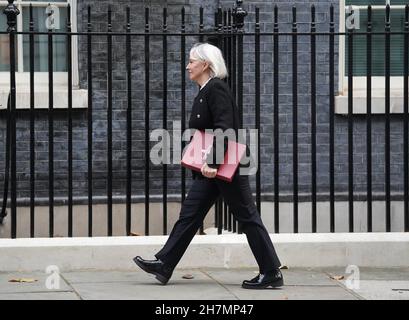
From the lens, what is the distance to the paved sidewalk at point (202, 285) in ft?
27.8

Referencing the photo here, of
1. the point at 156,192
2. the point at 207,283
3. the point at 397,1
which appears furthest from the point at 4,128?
the point at 397,1

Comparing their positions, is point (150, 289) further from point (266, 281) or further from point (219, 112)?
point (219, 112)

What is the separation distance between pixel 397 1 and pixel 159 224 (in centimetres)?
348

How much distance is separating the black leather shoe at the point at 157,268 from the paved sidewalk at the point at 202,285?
0.08 metres

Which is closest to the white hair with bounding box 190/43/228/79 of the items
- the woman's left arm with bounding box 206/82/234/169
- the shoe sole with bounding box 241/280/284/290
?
the woman's left arm with bounding box 206/82/234/169

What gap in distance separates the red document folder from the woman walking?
6 cm

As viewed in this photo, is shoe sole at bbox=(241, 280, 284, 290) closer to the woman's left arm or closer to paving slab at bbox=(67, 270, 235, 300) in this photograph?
paving slab at bbox=(67, 270, 235, 300)

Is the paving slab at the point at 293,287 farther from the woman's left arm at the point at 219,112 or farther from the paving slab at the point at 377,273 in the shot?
the woman's left arm at the point at 219,112

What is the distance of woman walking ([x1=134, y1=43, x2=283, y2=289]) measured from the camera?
867 centimetres

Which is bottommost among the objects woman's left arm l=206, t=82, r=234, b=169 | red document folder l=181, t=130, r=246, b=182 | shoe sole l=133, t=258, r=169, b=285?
shoe sole l=133, t=258, r=169, b=285

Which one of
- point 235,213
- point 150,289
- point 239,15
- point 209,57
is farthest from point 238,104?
point 150,289

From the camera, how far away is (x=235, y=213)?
8805 millimetres

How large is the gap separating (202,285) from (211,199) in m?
0.67

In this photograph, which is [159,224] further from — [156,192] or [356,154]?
[356,154]
